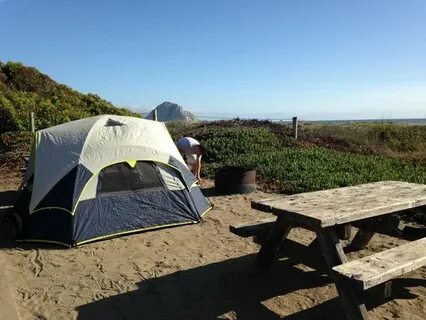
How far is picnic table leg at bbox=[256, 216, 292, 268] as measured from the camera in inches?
185

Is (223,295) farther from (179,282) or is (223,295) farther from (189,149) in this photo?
(189,149)

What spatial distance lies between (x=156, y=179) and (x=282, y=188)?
12.7 ft

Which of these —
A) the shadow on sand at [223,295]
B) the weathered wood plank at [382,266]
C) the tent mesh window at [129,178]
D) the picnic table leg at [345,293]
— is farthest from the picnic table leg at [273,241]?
the tent mesh window at [129,178]

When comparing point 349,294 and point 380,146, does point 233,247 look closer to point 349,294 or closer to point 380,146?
point 349,294

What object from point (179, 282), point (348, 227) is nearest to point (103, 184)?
point (179, 282)

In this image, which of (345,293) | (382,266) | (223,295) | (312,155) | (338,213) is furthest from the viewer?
(312,155)

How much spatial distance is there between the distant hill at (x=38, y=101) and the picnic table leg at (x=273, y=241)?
14669 mm

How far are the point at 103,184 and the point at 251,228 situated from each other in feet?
9.05

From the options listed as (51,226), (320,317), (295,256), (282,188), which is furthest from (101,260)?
(282,188)

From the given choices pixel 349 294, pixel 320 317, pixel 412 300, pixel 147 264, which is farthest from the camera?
pixel 147 264

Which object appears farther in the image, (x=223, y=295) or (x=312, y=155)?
(x=312, y=155)

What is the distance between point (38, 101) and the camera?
1906 centimetres

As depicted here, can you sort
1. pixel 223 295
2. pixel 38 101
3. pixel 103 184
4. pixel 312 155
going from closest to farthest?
pixel 223 295
pixel 103 184
pixel 312 155
pixel 38 101

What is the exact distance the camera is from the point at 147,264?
18.1 ft
